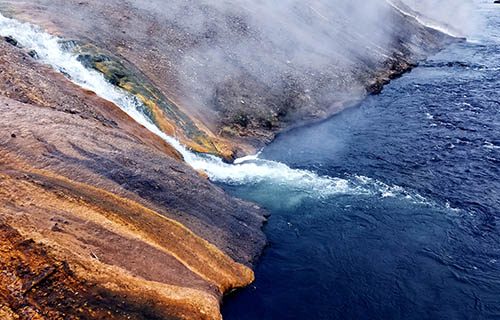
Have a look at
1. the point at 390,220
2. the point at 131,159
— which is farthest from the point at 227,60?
the point at 390,220

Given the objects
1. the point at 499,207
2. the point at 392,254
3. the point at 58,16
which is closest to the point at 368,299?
the point at 392,254

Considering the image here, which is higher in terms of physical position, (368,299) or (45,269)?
(45,269)

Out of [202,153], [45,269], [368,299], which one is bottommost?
[202,153]

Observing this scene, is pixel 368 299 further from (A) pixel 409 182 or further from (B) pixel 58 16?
(B) pixel 58 16

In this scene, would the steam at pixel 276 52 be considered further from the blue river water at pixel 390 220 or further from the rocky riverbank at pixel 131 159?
the blue river water at pixel 390 220

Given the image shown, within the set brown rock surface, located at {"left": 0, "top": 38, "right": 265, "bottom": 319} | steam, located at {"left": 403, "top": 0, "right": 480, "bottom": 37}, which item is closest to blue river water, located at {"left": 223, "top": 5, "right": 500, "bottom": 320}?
brown rock surface, located at {"left": 0, "top": 38, "right": 265, "bottom": 319}

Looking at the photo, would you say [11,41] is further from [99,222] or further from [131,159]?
[99,222]
